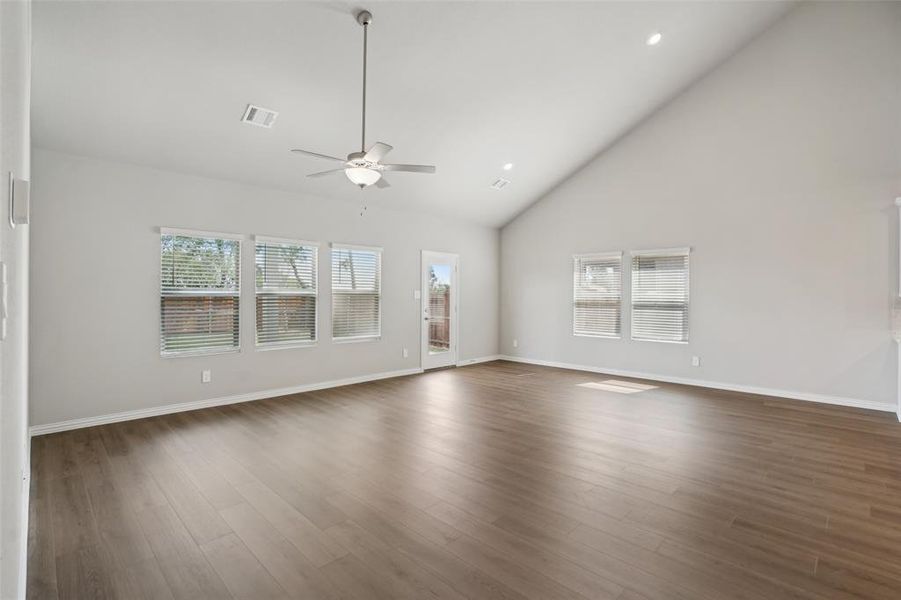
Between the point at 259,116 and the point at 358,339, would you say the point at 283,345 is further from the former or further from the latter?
the point at 259,116

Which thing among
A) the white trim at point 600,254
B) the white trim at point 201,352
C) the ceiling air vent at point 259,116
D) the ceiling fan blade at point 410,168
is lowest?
the white trim at point 201,352

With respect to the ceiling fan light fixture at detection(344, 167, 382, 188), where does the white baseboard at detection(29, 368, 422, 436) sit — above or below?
below

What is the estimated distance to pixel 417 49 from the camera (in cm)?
A: 414

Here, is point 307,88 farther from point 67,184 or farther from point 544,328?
point 544,328

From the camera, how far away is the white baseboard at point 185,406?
433cm

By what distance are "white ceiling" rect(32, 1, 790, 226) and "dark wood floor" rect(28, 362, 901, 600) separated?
3.03 metres

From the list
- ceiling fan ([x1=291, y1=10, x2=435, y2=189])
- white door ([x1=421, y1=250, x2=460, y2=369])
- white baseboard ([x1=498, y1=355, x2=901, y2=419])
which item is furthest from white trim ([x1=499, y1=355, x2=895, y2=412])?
ceiling fan ([x1=291, y1=10, x2=435, y2=189])

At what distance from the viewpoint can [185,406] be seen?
16.6 feet

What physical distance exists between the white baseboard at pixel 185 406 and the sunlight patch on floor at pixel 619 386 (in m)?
3.26

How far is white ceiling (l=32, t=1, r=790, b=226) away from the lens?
3.46 meters

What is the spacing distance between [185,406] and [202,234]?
80.0 inches

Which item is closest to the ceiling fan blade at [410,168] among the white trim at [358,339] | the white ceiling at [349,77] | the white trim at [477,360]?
the white ceiling at [349,77]

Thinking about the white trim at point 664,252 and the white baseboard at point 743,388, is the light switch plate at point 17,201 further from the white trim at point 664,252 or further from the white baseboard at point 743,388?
the white baseboard at point 743,388

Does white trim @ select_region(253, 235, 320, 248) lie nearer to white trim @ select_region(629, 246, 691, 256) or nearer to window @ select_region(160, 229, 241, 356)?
window @ select_region(160, 229, 241, 356)
